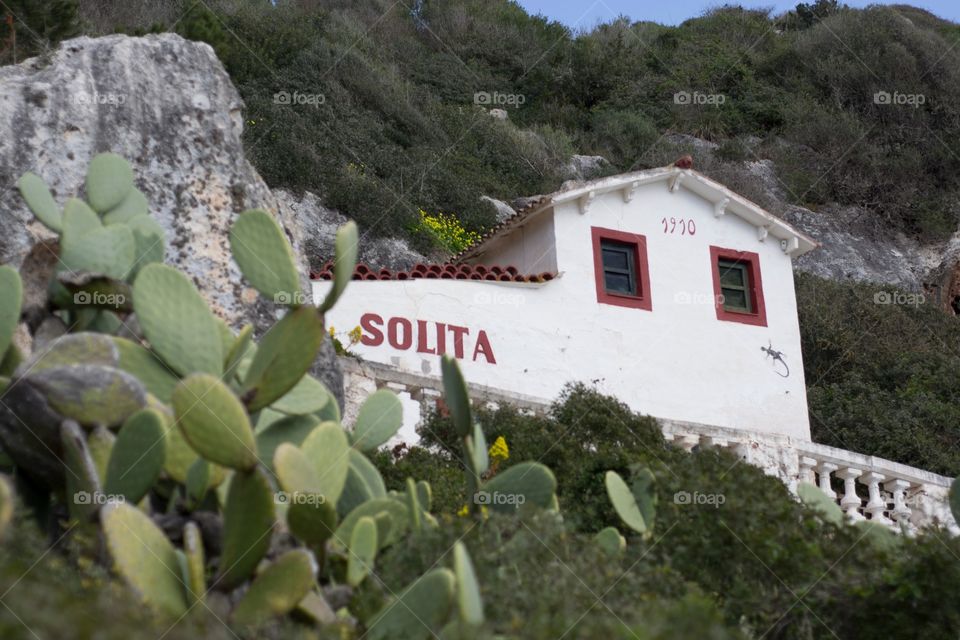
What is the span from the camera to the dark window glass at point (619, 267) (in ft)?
56.2

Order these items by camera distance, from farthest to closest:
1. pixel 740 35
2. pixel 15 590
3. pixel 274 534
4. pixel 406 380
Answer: pixel 740 35 < pixel 406 380 < pixel 274 534 < pixel 15 590

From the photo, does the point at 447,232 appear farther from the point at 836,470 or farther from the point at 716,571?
the point at 716,571


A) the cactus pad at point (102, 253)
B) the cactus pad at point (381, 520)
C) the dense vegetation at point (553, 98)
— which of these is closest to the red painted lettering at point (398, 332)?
the cactus pad at point (102, 253)

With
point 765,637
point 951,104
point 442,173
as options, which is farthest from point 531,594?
point 951,104

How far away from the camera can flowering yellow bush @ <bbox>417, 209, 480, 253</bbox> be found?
24109 mm

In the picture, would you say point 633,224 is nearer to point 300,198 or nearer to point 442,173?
point 300,198

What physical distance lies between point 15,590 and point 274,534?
6.12 ft

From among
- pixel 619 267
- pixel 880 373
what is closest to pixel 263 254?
pixel 619 267

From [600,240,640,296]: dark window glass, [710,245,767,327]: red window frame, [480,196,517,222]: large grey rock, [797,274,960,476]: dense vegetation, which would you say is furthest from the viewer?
[480,196,517,222]: large grey rock

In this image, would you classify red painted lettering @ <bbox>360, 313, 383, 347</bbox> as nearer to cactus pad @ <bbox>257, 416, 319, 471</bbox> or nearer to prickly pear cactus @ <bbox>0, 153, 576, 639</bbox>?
prickly pear cactus @ <bbox>0, 153, 576, 639</bbox>

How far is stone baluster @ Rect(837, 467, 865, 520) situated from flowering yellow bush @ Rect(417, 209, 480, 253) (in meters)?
11.8

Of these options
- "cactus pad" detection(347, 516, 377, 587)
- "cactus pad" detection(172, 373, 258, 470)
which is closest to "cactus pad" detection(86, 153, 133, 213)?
"cactus pad" detection(172, 373, 258, 470)

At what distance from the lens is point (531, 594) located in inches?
210

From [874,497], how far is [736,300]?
5.56m
